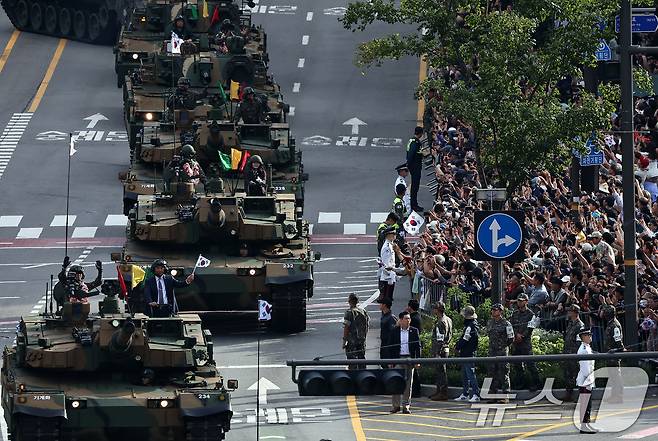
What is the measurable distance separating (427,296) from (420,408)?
677 centimetres

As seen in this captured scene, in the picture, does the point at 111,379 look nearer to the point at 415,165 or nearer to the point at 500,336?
the point at 500,336

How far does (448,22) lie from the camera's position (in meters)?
45.4

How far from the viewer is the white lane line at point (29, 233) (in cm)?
5600

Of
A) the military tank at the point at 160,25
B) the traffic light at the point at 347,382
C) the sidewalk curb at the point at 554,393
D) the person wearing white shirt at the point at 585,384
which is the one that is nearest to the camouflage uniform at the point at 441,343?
the sidewalk curb at the point at 554,393

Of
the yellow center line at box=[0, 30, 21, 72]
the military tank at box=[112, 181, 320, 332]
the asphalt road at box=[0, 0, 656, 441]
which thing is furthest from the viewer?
the yellow center line at box=[0, 30, 21, 72]

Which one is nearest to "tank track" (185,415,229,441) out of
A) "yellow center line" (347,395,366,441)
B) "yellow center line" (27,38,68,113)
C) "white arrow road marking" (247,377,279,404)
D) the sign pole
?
"yellow center line" (347,395,366,441)

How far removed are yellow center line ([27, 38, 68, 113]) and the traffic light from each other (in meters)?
45.7

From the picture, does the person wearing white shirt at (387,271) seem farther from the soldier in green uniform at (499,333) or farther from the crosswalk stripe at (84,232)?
the crosswalk stripe at (84,232)

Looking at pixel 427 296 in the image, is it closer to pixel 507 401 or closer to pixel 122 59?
pixel 507 401

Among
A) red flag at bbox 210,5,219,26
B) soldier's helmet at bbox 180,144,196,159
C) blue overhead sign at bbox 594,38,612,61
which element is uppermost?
red flag at bbox 210,5,219,26

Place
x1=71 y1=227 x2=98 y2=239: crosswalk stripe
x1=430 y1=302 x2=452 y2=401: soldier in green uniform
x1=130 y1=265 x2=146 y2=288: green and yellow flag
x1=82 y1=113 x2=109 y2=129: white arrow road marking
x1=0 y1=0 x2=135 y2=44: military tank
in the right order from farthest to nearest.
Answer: x1=0 y1=0 x2=135 y2=44: military tank → x1=82 y1=113 x2=109 y2=129: white arrow road marking → x1=71 y1=227 x2=98 y2=239: crosswalk stripe → x1=130 y1=265 x2=146 y2=288: green and yellow flag → x1=430 y1=302 x2=452 y2=401: soldier in green uniform

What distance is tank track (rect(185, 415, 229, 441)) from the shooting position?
34219 millimetres

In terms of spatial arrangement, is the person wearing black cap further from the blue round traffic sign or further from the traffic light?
the traffic light

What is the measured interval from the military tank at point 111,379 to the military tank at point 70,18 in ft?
141
